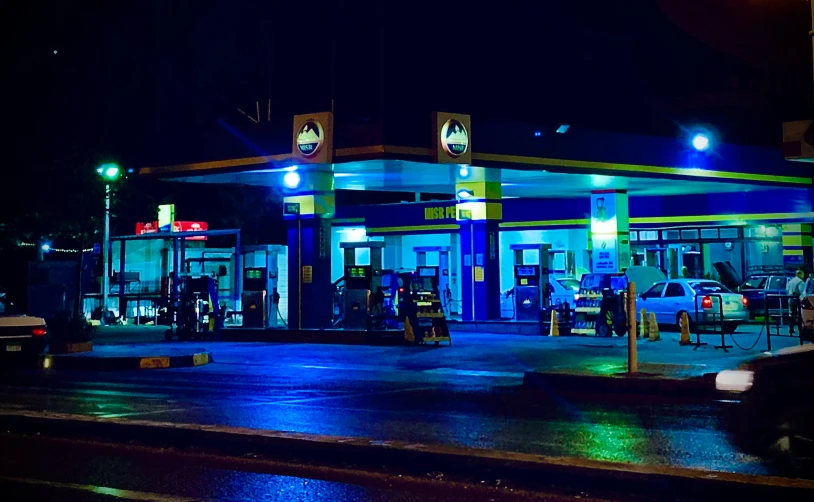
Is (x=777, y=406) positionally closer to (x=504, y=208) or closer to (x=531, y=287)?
(x=531, y=287)

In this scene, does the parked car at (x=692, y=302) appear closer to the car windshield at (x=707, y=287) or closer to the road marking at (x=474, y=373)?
the car windshield at (x=707, y=287)

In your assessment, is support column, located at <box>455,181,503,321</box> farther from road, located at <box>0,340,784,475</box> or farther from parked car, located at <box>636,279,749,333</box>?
road, located at <box>0,340,784,475</box>

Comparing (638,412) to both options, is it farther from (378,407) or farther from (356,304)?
(356,304)

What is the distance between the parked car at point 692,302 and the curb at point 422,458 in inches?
698

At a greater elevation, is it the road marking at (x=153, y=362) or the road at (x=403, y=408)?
the road marking at (x=153, y=362)

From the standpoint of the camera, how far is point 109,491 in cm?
815

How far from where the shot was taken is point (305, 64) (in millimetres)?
27656

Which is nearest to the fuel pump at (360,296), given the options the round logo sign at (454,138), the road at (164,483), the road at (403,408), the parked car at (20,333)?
the round logo sign at (454,138)

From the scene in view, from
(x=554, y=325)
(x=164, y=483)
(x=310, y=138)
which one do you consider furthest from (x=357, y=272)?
(x=164, y=483)

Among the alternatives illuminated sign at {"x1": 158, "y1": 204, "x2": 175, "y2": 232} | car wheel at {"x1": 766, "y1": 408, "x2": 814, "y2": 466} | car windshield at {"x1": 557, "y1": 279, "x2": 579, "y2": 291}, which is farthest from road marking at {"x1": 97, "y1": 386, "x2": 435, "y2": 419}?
illuminated sign at {"x1": 158, "y1": 204, "x2": 175, "y2": 232}

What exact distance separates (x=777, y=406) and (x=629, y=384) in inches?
256

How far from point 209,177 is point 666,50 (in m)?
21.3

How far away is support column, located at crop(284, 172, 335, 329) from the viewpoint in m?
27.4

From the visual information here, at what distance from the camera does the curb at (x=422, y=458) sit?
7426mm
